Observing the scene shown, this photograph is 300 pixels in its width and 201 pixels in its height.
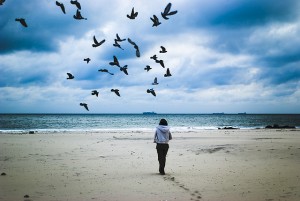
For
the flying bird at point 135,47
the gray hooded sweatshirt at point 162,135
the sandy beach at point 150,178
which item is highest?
the flying bird at point 135,47

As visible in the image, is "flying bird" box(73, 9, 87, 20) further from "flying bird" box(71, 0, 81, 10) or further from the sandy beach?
the sandy beach

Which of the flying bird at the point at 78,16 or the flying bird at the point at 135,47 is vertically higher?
the flying bird at the point at 78,16

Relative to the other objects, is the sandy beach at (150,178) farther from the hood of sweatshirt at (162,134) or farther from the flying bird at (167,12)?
the flying bird at (167,12)

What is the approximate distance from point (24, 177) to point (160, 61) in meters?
6.31

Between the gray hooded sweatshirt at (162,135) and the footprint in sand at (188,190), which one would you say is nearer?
the footprint in sand at (188,190)

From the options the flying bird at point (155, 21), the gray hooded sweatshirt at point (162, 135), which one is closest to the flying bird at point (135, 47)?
the flying bird at point (155, 21)

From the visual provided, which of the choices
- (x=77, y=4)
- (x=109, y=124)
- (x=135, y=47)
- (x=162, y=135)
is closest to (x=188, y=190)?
(x=162, y=135)

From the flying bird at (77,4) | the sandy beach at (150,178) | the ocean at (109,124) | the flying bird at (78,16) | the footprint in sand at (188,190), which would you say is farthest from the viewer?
the ocean at (109,124)

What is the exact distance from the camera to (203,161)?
44.7ft

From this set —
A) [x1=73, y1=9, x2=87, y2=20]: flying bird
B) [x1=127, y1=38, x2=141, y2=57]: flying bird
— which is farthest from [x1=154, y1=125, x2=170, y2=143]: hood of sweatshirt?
[x1=73, y1=9, x2=87, y2=20]: flying bird

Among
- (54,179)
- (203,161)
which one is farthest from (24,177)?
(203,161)

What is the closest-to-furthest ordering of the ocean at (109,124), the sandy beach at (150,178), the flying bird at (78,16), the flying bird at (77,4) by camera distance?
the sandy beach at (150,178)
the flying bird at (78,16)
the flying bird at (77,4)
the ocean at (109,124)

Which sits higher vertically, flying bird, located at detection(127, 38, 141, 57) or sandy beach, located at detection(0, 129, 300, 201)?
flying bird, located at detection(127, 38, 141, 57)

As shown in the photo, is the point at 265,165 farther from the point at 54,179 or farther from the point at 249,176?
the point at 54,179
